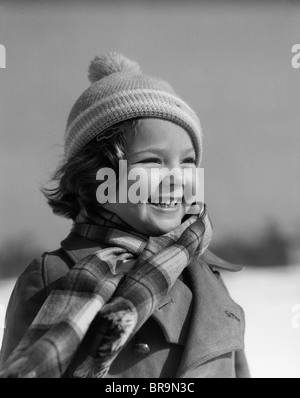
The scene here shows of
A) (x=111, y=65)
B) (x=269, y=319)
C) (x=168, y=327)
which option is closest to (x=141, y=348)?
(x=168, y=327)

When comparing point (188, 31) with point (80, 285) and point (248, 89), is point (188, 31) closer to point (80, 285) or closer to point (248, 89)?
point (248, 89)

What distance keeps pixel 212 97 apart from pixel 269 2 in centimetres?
42

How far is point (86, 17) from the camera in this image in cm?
208

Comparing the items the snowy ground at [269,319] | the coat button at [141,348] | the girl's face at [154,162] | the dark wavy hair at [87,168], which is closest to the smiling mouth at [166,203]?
the girl's face at [154,162]

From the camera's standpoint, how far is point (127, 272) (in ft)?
3.38

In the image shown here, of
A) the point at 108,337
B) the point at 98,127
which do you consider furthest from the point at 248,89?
the point at 108,337

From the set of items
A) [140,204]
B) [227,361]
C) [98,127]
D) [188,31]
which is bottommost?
[227,361]

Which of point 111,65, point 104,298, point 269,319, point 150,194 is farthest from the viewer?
point 269,319

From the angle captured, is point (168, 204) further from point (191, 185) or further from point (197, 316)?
point (197, 316)

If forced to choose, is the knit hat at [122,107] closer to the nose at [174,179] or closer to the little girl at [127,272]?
the little girl at [127,272]

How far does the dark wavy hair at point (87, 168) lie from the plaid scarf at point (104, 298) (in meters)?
0.10

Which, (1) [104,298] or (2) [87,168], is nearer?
(1) [104,298]

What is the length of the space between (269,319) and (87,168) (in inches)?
34.0

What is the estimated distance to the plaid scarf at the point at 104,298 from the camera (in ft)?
2.83
